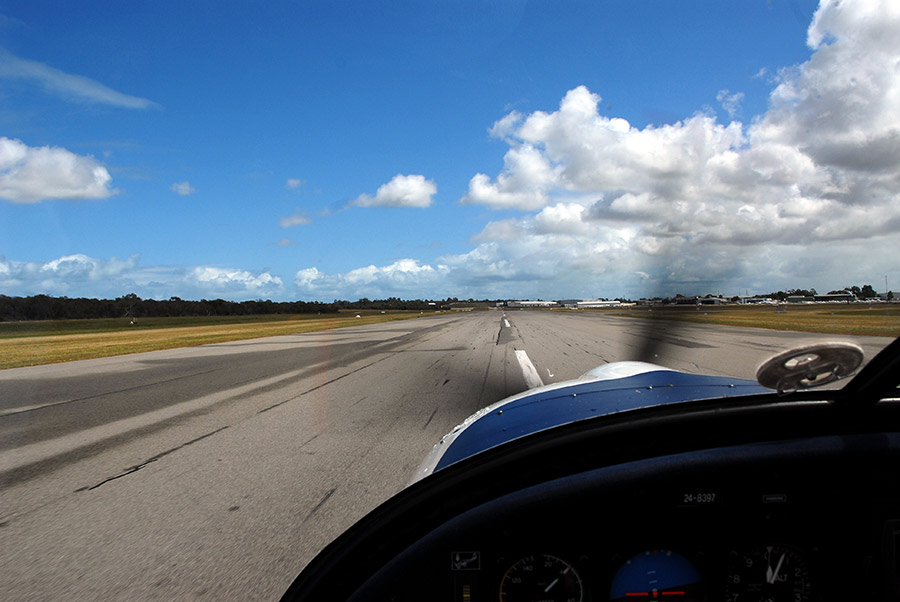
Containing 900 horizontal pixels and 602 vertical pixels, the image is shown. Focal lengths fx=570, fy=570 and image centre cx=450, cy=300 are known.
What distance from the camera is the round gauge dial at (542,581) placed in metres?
1.50

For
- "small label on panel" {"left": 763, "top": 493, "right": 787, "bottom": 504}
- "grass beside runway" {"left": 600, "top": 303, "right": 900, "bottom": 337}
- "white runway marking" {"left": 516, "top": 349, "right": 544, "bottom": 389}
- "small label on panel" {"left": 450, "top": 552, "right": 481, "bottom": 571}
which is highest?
"grass beside runway" {"left": 600, "top": 303, "right": 900, "bottom": 337}

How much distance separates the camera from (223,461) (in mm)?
5445

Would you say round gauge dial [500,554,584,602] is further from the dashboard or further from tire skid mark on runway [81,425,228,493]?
tire skid mark on runway [81,425,228,493]

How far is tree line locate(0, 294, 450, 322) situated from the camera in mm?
72688

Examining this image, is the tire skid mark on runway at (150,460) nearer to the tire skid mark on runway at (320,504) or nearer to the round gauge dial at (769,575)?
the tire skid mark on runway at (320,504)

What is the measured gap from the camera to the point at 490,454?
59.0 inches

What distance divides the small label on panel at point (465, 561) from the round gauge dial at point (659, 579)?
1.19 ft

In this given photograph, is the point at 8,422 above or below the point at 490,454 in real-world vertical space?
below

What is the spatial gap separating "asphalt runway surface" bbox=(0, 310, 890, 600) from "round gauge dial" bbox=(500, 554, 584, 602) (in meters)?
0.72

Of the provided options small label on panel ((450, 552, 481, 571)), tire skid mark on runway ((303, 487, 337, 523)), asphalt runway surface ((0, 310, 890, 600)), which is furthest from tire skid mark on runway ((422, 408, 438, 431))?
small label on panel ((450, 552, 481, 571))

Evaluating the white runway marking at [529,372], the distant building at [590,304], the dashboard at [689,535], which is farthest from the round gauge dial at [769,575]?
the white runway marking at [529,372]

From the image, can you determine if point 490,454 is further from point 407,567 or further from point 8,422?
point 8,422

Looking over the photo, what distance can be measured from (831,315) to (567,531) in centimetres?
122

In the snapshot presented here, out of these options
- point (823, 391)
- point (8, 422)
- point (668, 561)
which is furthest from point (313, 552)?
point (8, 422)
